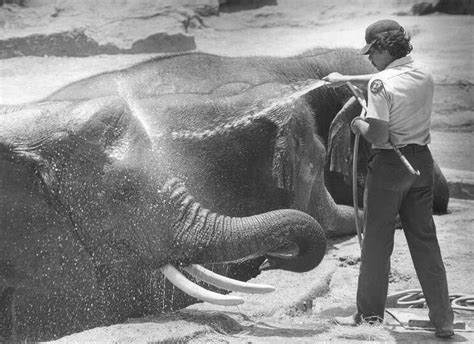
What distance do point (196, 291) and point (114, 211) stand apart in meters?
0.61

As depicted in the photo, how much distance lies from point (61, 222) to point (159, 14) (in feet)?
26.0

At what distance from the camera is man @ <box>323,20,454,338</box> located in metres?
5.14

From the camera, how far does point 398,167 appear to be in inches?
206

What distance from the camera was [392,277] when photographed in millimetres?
6906

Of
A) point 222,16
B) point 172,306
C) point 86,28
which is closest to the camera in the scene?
point 172,306

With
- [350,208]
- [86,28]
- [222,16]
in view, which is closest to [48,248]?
[350,208]

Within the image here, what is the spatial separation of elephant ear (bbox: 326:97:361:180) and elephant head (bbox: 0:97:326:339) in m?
2.21

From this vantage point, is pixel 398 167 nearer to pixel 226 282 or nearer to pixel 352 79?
pixel 352 79

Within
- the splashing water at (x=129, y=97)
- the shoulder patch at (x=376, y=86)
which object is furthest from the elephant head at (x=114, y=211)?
the splashing water at (x=129, y=97)

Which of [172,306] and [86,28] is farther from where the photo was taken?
[86,28]

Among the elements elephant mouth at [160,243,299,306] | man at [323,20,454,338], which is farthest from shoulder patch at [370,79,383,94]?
elephant mouth at [160,243,299,306]

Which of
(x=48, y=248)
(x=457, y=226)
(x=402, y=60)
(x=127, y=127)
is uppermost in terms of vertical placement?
(x=402, y=60)

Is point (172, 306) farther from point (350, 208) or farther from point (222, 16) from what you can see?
point (222, 16)

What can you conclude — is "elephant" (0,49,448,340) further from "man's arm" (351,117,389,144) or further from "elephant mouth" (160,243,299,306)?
"man's arm" (351,117,389,144)
